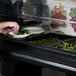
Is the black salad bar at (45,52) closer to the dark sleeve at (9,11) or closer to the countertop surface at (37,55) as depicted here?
the countertop surface at (37,55)

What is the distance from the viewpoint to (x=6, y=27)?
1244 millimetres

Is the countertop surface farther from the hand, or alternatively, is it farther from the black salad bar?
the hand

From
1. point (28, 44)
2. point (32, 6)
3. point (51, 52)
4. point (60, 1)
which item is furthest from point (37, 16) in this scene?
point (51, 52)

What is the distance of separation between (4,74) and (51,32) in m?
0.42

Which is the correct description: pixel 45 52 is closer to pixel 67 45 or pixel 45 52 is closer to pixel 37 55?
pixel 37 55

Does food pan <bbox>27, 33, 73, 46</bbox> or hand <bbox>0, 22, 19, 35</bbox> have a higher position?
hand <bbox>0, 22, 19, 35</bbox>

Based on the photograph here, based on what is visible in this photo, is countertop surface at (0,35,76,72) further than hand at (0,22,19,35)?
No

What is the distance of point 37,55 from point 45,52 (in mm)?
44

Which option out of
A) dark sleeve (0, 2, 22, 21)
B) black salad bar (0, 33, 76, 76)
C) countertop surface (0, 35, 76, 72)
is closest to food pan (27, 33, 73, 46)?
black salad bar (0, 33, 76, 76)

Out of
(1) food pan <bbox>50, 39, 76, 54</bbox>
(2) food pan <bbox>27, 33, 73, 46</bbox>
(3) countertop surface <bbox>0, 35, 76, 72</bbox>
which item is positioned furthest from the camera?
(2) food pan <bbox>27, 33, 73, 46</bbox>

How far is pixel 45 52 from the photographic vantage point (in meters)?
0.94

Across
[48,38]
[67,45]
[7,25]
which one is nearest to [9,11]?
[7,25]

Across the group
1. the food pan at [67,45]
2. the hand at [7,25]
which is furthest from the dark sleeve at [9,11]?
the food pan at [67,45]

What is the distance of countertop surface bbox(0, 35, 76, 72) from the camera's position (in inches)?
32.8
